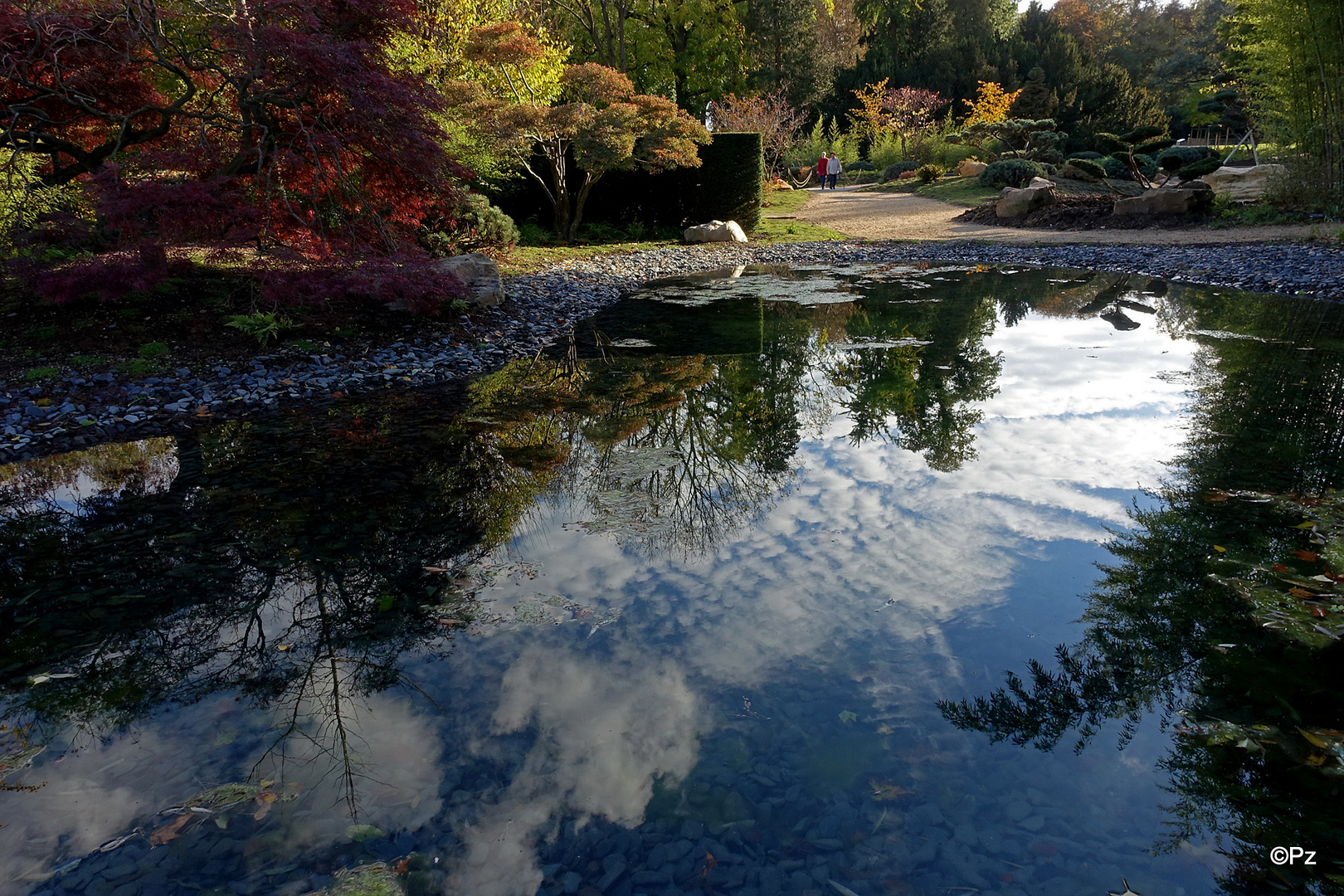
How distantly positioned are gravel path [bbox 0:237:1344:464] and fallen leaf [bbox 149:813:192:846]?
13.4 feet

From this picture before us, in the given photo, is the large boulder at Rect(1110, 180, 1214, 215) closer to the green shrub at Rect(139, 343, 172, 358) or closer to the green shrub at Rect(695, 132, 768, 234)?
the green shrub at Rect(695, 132, 768, 234)

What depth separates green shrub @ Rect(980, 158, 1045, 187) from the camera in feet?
63.6

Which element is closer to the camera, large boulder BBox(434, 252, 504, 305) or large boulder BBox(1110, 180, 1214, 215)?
large boulder BBox(434, 252, 504, 305)

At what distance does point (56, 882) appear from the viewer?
2055 millimetres

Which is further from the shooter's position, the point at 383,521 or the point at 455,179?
the point at 455,179

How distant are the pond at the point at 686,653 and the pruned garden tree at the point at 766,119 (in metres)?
19.8

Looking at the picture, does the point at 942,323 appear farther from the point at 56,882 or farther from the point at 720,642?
the point at 56,882

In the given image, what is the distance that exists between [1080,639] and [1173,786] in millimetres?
762

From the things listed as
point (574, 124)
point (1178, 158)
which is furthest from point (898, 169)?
point (574, 124)

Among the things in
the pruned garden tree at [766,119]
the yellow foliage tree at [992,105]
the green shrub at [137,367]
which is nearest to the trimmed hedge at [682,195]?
the pruned garden tree at [766,119]

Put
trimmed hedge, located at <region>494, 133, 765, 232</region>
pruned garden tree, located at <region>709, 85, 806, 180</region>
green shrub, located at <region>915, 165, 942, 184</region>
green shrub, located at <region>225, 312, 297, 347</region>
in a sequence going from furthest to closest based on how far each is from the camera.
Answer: green shrub, located at <region>915, 165, 942, 184</region>
pruned garden tree, located at <region>709, 85, 806, 180</region>
trimmed hedge, located at <region>494, 133, 765, 232</region>
green shrub, located at <region>225, 312, 297, 347</region>

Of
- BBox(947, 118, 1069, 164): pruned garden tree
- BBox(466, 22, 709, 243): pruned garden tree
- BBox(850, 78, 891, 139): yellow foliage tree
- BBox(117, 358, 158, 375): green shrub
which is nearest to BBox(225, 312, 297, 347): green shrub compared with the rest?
BBox(117, 358, 158, 375): green shrub

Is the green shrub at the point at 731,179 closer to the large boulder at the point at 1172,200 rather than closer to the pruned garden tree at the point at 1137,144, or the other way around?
the large boulder at the point at 1172,200

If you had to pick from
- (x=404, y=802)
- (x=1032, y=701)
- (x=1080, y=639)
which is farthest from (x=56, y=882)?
(x=1080, y=639)
